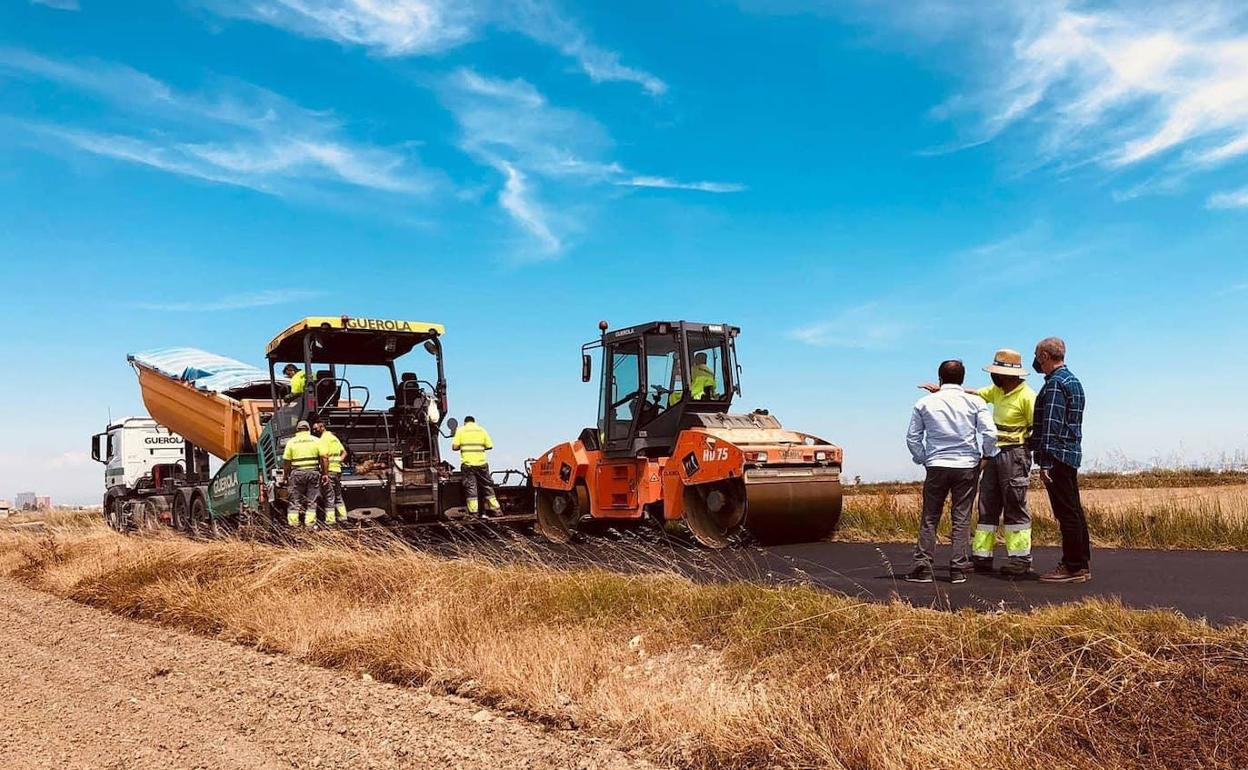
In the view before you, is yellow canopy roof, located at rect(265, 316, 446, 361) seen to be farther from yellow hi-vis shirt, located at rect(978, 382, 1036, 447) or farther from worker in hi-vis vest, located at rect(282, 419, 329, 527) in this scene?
yellow hi-vis shirt, located at rect(978, 382, 1036, 447)

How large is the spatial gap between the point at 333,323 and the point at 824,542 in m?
7.23

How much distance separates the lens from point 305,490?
13133mm

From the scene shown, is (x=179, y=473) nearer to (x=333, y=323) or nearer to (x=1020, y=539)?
(x=333, y=323)

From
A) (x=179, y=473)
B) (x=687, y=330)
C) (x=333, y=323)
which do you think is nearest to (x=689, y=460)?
(x=687, y=330)

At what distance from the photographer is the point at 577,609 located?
676cm

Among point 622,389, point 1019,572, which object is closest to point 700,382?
point 622,389

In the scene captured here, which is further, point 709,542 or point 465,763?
point 709,542

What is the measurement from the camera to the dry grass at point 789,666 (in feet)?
13.5

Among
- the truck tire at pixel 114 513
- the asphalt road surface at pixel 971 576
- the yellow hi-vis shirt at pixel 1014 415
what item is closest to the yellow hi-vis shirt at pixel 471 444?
the asphalt road surface at pixel 971 576

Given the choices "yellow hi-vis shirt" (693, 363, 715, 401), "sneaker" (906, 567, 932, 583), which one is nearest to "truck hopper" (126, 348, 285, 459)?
"yellow hi-vis shirt" (693, 363, 715, 401)

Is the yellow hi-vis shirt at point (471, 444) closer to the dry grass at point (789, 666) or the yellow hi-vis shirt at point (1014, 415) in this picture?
the dry grass at point (789, 666)

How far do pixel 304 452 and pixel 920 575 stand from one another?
8.20 metres

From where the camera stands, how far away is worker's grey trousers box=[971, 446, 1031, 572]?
8023 millimetres

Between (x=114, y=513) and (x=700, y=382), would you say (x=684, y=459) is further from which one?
(x=114, y=513)
